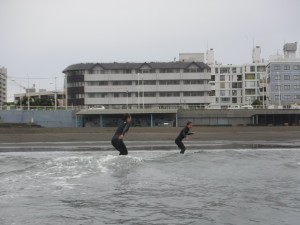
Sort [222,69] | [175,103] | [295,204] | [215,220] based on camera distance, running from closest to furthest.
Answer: [215,220] → [295,204] → [175,103] → [222,69]

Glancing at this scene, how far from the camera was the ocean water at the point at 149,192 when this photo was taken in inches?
272

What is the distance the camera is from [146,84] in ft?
349

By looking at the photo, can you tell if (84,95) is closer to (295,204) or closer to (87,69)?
(87,69)

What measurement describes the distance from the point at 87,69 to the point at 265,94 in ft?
170

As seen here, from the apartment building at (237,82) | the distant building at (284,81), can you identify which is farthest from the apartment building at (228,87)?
the distant building at (284,81)

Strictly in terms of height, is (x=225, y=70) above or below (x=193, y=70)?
above

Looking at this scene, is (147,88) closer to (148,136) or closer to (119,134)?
(148,136)

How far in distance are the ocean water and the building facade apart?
298 ft

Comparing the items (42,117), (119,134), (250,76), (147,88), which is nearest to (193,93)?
(147,88)

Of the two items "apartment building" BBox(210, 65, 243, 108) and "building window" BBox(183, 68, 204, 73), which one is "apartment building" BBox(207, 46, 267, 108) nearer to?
"apartment building" BBox(210, 65, 243, 108)

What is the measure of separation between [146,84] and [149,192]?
97781 millimetres

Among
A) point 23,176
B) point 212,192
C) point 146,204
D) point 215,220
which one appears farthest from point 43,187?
point 215,220

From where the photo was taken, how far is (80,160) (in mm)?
14492

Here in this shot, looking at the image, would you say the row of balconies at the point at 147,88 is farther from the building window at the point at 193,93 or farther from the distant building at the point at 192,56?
the distant building at the point at 192,56
